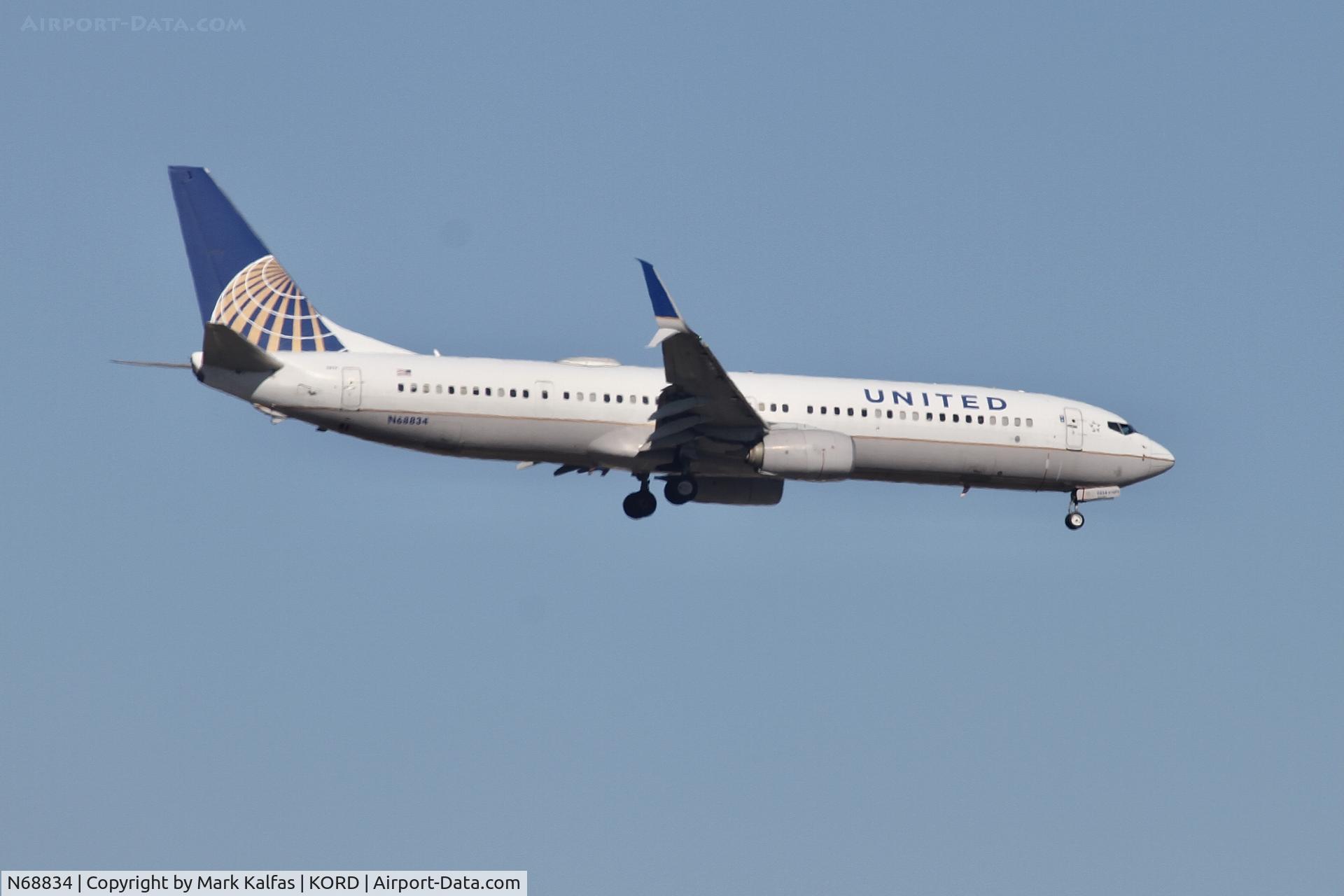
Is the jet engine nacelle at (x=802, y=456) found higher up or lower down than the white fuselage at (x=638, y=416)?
lower down

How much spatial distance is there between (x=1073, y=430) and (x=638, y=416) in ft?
39.7

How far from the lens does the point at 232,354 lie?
138 ft

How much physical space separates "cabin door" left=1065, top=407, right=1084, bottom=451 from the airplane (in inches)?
1.7

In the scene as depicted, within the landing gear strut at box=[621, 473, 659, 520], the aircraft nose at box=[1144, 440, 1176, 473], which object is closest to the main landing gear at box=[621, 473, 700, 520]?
the landing gear strut at box=[621, 473, 659, 520]

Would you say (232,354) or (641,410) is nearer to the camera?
(232,354)

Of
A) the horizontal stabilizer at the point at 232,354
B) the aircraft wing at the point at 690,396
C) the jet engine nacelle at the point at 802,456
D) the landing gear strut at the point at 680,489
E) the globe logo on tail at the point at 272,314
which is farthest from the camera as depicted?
the landing gear strut at the point at 680,489

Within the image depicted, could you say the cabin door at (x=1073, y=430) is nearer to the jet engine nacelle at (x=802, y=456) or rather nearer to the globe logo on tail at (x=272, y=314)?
the jet engine nacelle at (x=802, y=456)

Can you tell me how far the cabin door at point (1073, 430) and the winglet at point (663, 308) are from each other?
1238 centimetres

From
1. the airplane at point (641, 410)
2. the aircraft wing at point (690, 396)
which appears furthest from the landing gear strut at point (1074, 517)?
the aircraft wing at point (690, 396)

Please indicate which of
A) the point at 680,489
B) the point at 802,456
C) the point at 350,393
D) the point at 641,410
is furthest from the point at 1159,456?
the point at 350,393

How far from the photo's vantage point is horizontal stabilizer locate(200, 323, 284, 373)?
4156 cm

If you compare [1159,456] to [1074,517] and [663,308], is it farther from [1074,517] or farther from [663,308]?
[663,308]

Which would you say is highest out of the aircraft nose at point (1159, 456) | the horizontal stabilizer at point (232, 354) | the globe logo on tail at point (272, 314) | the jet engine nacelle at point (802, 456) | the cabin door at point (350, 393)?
the globe logo on tail at point (272, 314)

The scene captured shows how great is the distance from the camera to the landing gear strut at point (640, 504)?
159 feet
